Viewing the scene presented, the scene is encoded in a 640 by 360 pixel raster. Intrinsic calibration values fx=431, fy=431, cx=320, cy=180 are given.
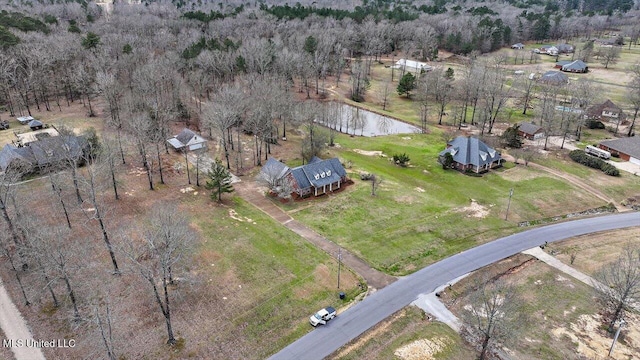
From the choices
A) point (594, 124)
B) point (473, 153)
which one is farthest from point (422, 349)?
point (594, 124)

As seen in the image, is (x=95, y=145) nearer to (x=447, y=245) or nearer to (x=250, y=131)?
(x=250, y=131)

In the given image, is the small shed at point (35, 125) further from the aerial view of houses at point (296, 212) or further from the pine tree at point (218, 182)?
the pine tree at point (218, 182)

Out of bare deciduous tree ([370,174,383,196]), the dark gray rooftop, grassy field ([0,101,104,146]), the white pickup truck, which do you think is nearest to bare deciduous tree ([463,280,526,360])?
the white pickup truck

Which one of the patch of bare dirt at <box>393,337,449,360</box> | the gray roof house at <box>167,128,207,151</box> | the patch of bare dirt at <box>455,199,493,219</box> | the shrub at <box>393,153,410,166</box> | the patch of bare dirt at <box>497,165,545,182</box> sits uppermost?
the gray roof house at <box>167,128,207,151</box>

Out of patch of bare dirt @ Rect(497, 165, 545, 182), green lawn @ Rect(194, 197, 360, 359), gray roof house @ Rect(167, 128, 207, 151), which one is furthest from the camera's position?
gray roof house @ Rect(167, 128, 207, 151)

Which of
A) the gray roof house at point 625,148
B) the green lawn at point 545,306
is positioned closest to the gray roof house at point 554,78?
the gray roof house at point 625,148

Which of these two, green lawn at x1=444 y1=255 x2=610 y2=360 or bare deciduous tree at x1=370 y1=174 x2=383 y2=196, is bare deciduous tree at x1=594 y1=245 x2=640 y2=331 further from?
bare deciduous tree at x1=370 y1=174 x2=383 y2=196

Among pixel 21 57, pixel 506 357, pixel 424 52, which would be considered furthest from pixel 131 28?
pixel 506 357
